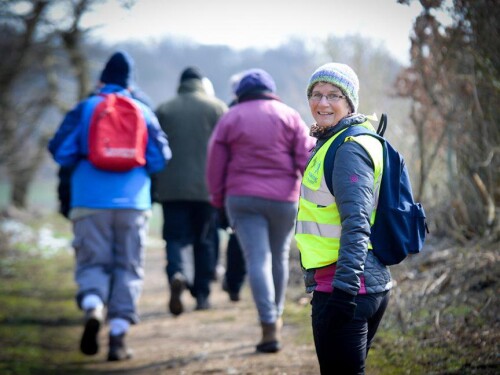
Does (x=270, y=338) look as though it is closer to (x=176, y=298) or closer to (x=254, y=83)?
(x=176, y=298)

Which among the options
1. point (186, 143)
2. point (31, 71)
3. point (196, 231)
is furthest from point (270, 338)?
point (31, 71)

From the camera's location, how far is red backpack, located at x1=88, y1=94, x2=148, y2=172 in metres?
5.26

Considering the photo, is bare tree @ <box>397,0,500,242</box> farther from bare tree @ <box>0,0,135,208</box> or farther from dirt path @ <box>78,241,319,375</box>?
bare tree @ <box>0,0,135,208</box>

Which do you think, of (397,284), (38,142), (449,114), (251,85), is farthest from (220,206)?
(38,142)

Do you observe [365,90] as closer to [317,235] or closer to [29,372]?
[29,372]

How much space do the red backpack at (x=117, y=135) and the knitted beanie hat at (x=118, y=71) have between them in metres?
0.20

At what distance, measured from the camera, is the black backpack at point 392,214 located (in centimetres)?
289

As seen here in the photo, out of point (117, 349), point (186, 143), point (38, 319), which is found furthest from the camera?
point (186, 143)

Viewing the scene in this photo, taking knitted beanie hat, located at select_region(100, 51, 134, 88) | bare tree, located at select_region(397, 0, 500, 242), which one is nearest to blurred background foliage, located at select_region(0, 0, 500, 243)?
bare tree, located at select_region(397, 0, 500, 242)

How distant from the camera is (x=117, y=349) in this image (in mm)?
5266

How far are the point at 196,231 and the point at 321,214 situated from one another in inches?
165

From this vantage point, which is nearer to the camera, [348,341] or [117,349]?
[348,341]

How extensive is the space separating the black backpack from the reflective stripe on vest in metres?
0.03

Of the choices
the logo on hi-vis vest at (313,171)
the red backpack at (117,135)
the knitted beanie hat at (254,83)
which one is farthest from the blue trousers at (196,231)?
the logo on hi-vis vest at (313,171)
